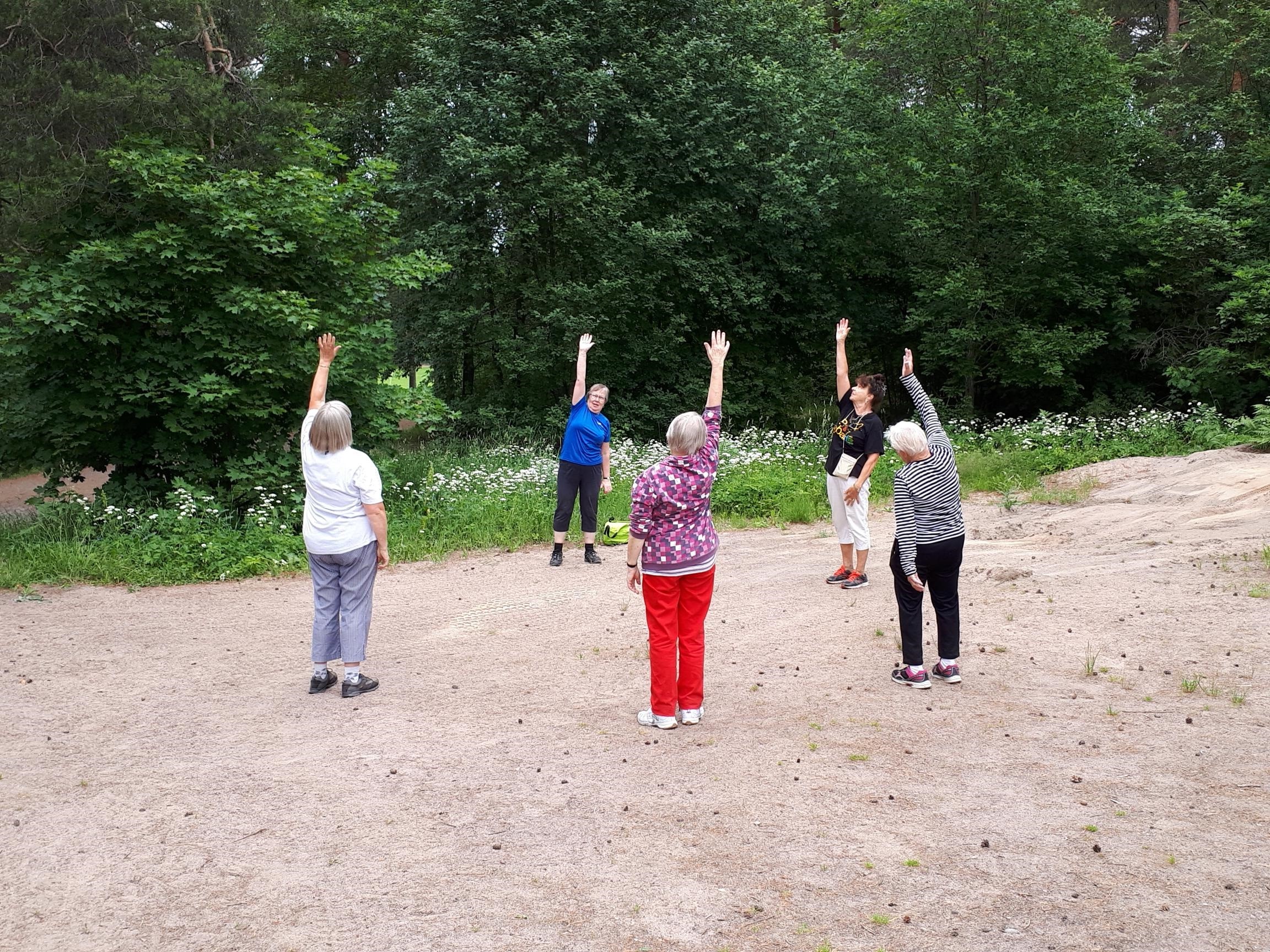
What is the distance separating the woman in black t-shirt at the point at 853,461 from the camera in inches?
317

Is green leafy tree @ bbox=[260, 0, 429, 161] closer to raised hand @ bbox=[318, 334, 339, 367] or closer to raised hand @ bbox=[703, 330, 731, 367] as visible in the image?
raised hand @ bbox=[318, 334, 339, 367]

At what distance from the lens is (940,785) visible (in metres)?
4.50

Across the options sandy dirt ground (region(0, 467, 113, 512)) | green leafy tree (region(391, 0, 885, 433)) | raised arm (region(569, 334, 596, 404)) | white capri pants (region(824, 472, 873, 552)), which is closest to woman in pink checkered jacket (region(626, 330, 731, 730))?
white capri pants (region(824, 472, 873, 552))

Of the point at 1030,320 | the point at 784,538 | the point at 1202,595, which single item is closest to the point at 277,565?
the point at 784,538

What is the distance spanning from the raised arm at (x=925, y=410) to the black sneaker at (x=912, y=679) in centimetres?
136

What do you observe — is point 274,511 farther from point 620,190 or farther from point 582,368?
point 620,190

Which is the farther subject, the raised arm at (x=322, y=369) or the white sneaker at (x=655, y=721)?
the raised arm at (x=322, y=369)

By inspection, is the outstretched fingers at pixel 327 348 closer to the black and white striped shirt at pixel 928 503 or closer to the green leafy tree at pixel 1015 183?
the black and white striped shirt at pixel 928 503

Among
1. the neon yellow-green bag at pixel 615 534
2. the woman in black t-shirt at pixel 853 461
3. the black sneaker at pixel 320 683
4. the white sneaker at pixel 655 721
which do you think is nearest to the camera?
the white sneaker at pixel 655 721

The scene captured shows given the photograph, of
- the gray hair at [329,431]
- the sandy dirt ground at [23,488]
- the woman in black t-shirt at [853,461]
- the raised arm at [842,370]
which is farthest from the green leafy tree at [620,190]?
the gray hair at [329,431]

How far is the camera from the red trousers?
5.27m

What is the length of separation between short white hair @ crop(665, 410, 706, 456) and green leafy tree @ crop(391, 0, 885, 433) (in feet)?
43.1

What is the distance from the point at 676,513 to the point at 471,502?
7.07 metres

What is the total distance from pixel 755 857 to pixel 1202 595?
16.8 feet
